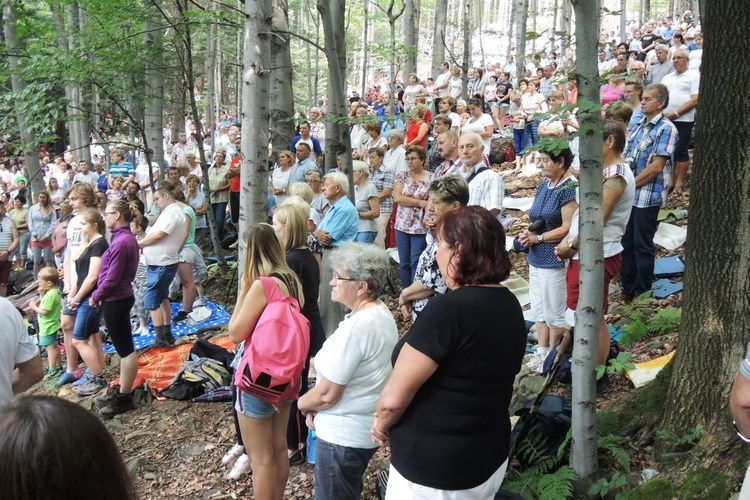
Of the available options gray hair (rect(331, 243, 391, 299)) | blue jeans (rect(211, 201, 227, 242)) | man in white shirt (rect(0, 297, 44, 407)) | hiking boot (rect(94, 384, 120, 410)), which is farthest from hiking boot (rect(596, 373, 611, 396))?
blue jeans (rect(211, 201, 227, 242))

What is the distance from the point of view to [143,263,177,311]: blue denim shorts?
733cm

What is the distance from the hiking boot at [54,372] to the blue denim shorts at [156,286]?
A: 3.95 ft

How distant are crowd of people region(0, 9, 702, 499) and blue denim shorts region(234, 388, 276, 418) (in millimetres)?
12

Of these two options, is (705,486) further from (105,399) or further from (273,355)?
(105,399)

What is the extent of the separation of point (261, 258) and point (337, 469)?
1.29 m

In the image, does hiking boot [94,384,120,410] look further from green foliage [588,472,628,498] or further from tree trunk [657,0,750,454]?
tree trunk [657,0,750,454]

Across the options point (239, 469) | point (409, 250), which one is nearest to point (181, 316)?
point (409, 250)

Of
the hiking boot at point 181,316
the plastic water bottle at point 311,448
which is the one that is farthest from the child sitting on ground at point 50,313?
the plastic water bottle at point 311,448

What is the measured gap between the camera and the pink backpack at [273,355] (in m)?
3.37

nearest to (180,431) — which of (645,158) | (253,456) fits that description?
(253,456)

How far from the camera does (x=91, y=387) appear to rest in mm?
6379

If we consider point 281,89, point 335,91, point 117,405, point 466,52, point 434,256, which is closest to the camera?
point 434,256

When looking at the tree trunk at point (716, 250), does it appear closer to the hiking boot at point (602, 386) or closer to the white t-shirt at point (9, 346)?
the hiking boot at point (602, 386)

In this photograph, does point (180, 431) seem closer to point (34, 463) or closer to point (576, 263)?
point (576, 263)
